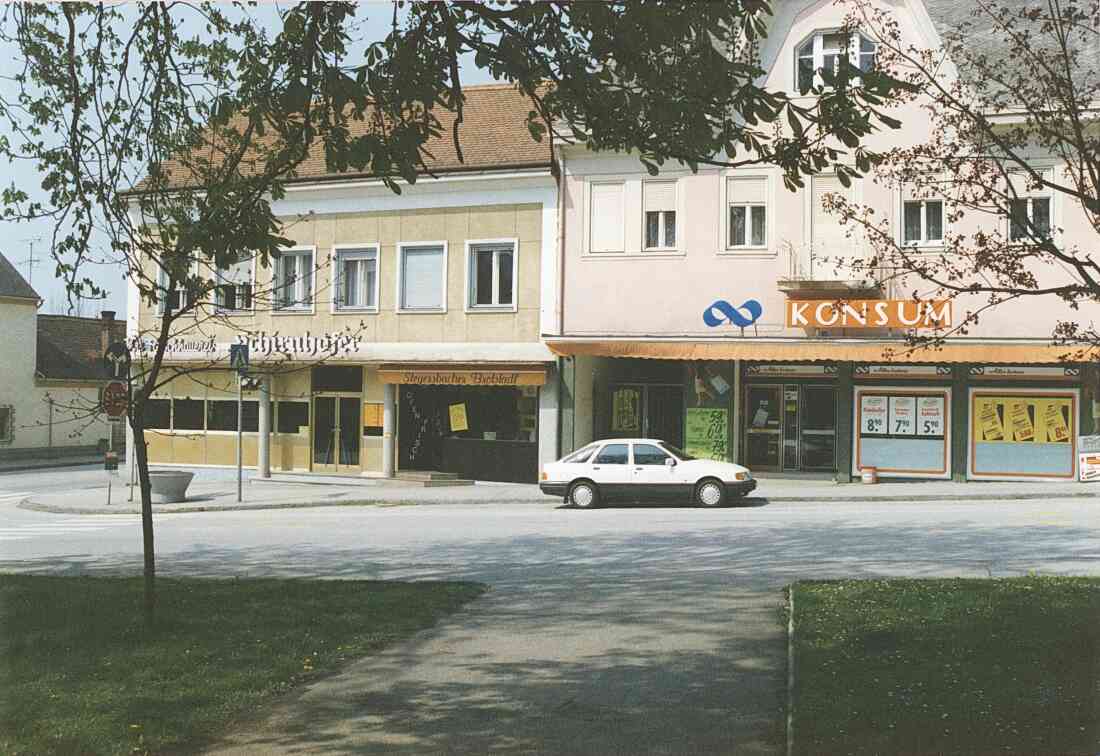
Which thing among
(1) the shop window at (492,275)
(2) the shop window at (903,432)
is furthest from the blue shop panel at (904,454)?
(1) the shop window at (492,275)

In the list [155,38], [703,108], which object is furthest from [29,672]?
[703,108]

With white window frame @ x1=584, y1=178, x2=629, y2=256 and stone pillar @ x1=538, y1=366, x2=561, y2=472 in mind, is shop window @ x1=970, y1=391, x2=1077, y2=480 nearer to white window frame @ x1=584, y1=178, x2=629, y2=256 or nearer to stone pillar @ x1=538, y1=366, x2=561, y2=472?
white window frame @ x1=584, y1=178, x2=629, y2=256

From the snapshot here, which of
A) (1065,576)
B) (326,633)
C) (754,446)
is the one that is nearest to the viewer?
(326,633)

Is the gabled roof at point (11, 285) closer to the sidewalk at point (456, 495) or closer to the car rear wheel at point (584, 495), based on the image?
the sidewalk at point (456, 495)

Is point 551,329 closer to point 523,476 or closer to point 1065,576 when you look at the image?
point 523,476

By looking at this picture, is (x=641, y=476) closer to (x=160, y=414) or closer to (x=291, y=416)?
(x=291, y=416)

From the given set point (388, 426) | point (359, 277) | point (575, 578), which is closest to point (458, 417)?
point (388, 426)

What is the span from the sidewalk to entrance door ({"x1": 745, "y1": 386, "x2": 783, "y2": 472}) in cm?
67

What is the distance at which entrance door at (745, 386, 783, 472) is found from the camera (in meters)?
28.4

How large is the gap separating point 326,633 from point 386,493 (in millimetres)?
18484

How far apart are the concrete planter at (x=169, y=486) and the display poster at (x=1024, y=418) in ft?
59.8

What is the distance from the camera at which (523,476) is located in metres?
29.6

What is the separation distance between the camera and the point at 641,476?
920 inches

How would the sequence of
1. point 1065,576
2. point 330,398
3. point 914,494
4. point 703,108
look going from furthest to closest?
1. point 330,398
2. point 914,494
3. point 1065,576
4. point 703,108
